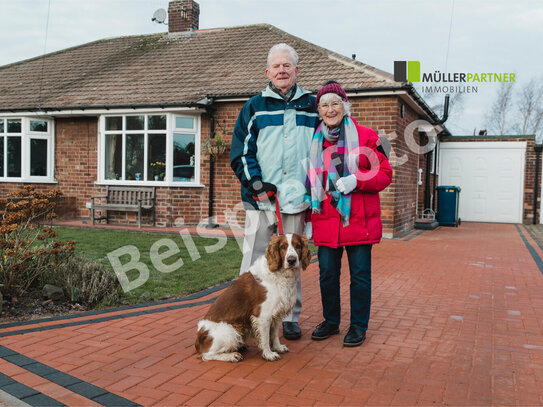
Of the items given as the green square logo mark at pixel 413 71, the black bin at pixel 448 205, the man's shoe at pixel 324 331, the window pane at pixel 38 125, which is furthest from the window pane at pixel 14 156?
the man's shoe at pixel 324 331

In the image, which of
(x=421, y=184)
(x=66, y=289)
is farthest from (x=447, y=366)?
(x=421, y=184)

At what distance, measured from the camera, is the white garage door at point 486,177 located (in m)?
16.2

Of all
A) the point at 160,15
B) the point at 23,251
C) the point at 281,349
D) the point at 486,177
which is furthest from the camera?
the point at 160,15

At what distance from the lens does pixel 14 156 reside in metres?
13.9

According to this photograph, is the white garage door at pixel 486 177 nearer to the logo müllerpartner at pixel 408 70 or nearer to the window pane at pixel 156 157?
the logo müllerpartner at pixel 408 70

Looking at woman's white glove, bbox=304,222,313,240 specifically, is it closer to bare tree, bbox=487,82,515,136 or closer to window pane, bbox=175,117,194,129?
window pane, bbox=175,117,194,129

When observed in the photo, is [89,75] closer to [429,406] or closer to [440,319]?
[440,319]

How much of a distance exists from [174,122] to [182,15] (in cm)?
616

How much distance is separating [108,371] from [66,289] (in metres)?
2.03

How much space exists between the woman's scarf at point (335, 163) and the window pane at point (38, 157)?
12141 mm

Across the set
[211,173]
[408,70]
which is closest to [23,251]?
[211,173]

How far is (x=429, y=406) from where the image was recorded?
2693 mm

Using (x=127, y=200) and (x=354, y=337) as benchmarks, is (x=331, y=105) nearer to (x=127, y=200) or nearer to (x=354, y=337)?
(x=354, y=337)

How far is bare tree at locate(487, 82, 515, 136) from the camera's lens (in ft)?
114
